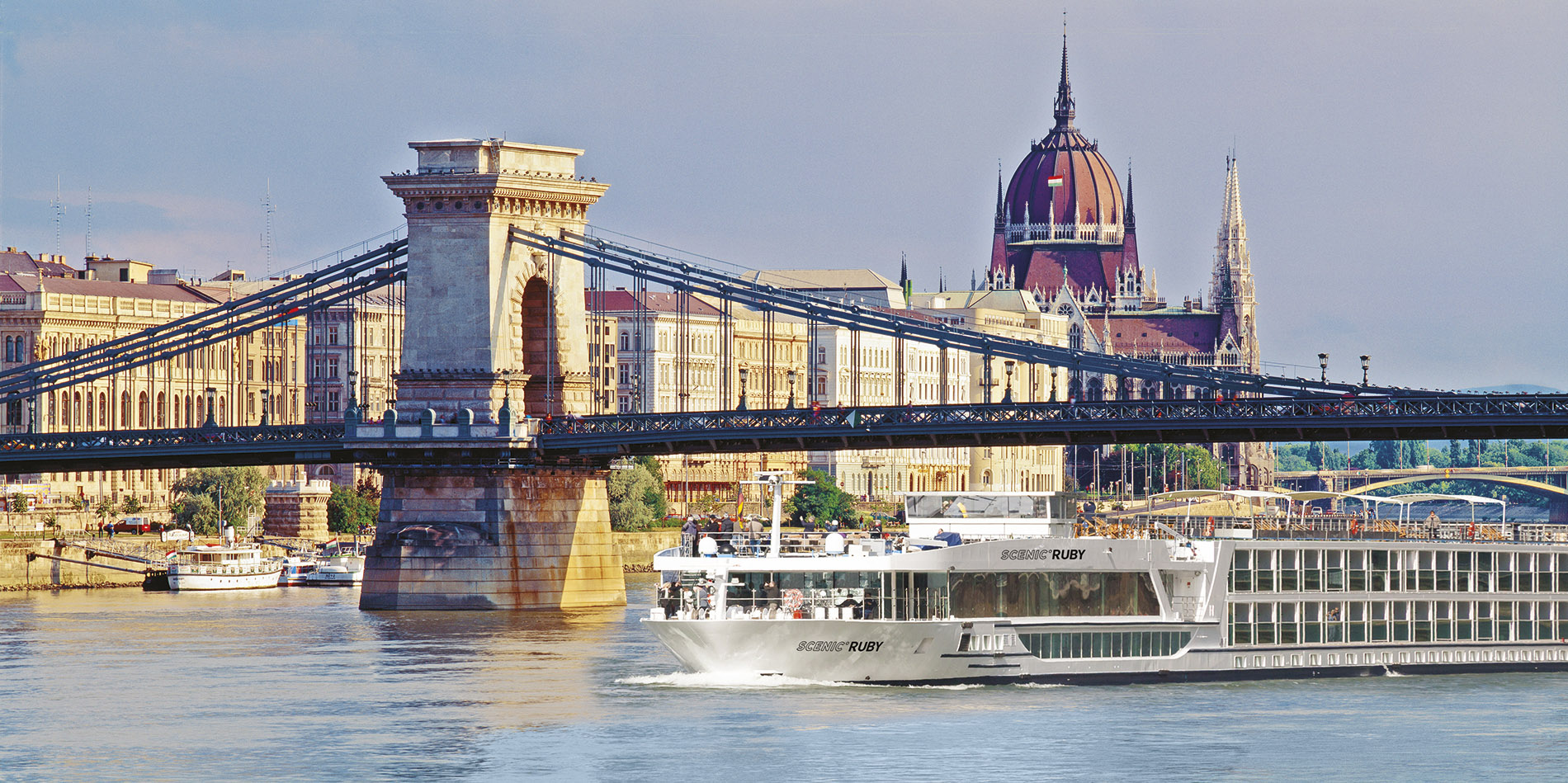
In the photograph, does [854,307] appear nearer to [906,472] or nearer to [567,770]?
[567,770]

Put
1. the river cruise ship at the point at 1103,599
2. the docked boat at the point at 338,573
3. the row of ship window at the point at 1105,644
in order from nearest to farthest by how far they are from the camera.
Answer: the river cruise ship at the point at 1103,599 < the row of ship window at the point at 1105,644 < the docked boat at the point at 338,573

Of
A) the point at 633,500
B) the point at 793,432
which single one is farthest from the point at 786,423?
the point at 633,500

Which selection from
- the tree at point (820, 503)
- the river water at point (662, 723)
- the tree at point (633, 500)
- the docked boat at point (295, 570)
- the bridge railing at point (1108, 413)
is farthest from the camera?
the tree at point (820, 503)

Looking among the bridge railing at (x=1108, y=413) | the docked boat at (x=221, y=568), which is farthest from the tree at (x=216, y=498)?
the bridge railing at (x=1108, y=413)

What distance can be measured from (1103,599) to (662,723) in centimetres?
986

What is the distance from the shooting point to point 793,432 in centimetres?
8000

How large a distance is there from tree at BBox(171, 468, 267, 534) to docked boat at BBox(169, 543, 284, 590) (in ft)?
36.9

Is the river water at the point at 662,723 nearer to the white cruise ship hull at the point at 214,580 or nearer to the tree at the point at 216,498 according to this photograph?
the white cruise ship hull at the point at 214,580

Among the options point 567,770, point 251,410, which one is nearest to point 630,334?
point 251,410

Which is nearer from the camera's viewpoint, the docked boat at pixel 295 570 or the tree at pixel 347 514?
Answer: the docked boat at pixel 295 570

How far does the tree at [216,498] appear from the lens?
4710 inches

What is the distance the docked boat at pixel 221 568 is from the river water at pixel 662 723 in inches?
1257

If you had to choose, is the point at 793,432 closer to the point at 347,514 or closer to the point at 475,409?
the point at 475,409

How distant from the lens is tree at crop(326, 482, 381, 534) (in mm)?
123562
